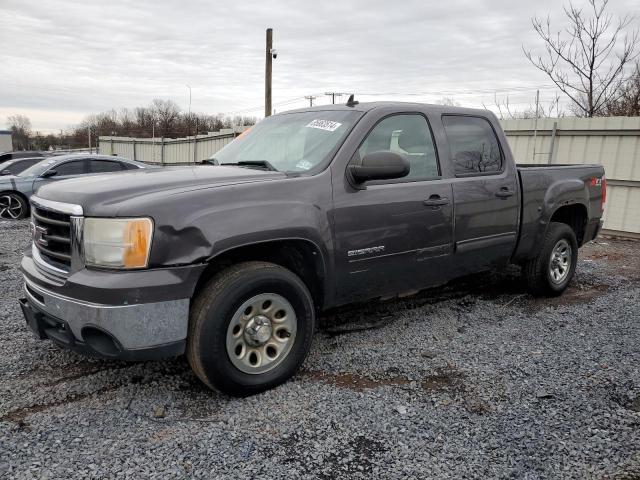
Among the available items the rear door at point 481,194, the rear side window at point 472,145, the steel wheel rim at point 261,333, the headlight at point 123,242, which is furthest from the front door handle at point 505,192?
the headlight at point 123,242

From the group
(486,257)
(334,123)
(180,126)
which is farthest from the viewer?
(180,126)

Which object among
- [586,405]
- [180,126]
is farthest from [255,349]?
[180,126]

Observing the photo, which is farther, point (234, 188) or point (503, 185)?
point (503, 185)

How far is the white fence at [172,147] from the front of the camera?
2093 cm

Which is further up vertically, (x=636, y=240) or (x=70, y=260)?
(x=70, y=260)

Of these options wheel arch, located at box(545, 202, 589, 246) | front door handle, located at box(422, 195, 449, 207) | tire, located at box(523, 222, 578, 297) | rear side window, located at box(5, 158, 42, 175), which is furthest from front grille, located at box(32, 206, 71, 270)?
rear side window, located at box(5, 158, 42, 175)

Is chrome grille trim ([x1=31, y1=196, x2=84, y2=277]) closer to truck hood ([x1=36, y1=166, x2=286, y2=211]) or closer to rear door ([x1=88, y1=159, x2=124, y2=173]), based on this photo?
truck hood ([x1=36, y1=166, x2=286, y2=211])

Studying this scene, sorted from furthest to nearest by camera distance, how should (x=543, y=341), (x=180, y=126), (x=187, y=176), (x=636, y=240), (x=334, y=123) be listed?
(x=180, y=126), (x=636, y=240), (x=543, y=341), (x=334, y=123), (x=187, y=176)

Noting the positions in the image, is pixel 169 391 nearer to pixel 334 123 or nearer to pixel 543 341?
pixel 334 123

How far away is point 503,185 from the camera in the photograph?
4723mm

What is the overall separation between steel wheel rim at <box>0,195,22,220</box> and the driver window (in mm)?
10124

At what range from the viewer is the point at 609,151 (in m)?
10.3

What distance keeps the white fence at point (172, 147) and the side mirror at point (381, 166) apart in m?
15.5

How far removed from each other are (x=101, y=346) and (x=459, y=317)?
129 inches
